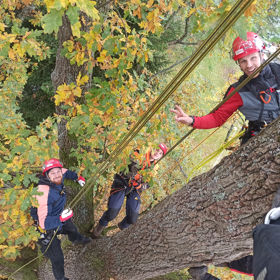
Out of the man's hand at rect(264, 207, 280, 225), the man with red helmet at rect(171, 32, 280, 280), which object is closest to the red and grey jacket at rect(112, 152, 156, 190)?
the man with red helmet at rect(171, 32, 280, 280)

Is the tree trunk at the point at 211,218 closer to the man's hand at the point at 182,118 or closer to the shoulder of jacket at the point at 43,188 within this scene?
the man's hand at the point at 182,118

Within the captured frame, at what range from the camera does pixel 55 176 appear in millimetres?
3318

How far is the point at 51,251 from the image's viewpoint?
368cm

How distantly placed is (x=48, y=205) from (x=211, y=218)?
7.39 feet

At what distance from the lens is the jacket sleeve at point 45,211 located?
320cm

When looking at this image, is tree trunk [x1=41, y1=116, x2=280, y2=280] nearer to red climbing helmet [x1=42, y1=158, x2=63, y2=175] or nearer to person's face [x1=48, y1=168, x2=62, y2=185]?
person's face [x1=48, y1=168, x2=62, y2=185]

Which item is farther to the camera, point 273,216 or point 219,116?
point 219,116

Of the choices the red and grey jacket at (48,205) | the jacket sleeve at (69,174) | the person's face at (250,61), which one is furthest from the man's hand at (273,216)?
the jacket sleeve at (69,174)

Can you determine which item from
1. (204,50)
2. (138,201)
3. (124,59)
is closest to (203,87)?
(138,201)

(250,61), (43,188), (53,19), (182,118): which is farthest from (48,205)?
(250,61)

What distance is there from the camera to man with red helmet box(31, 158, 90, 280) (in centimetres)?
323

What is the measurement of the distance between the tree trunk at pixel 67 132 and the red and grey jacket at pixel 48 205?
47 centimetres

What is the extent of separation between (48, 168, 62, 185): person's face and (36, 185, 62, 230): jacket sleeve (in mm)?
126

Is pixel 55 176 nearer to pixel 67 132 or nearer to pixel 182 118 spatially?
pixel 67 132
